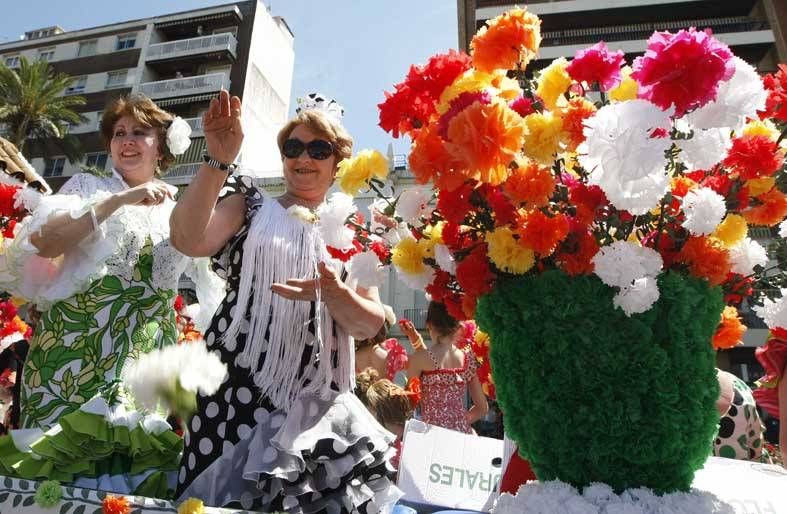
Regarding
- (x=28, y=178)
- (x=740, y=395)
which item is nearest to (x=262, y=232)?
(x=740, y=395)

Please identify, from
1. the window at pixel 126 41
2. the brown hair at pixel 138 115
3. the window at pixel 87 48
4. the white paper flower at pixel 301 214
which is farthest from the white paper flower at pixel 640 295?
the window at pixel 87 48

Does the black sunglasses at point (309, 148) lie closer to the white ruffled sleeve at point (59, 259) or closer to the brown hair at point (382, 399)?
the white ruffled sleeve at point (59, 259)

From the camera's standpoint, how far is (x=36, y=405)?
5.53 ft

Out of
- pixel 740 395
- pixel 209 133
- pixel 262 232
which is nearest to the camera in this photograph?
pixel 209 133

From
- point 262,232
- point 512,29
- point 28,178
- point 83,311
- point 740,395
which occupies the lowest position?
point 740,395

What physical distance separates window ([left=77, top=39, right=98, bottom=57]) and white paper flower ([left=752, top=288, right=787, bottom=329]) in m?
34.5

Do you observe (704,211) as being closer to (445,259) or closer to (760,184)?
(760,184)

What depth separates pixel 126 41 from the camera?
29.1 m

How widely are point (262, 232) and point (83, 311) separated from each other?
71cm

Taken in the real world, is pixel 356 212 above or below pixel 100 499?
above

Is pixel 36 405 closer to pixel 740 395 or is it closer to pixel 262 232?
pixel 262 232

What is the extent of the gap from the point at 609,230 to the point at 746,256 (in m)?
0.34

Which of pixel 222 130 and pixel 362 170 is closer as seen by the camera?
pixel 222 130

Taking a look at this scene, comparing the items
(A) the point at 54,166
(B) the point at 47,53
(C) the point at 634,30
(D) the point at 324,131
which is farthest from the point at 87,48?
(D) the point at 324,131
